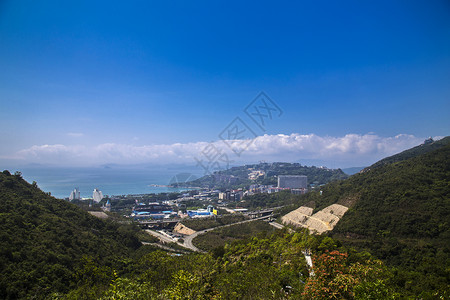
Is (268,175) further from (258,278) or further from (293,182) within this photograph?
(258,278)

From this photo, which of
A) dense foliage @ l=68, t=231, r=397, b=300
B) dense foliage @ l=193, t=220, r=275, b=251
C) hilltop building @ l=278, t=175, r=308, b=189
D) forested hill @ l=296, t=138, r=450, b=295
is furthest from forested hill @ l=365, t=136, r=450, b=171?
dense foliage @ l=68, t=231, r=397, b=300

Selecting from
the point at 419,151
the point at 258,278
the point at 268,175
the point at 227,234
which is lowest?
the point at 227,234

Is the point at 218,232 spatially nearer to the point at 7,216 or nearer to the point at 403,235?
the point at 403,235

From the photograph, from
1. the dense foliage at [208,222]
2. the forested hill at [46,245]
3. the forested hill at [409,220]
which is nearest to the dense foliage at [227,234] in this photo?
the dense foliage at [208,222]

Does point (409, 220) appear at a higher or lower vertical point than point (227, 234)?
higher

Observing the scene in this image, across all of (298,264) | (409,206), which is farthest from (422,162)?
(298,264)

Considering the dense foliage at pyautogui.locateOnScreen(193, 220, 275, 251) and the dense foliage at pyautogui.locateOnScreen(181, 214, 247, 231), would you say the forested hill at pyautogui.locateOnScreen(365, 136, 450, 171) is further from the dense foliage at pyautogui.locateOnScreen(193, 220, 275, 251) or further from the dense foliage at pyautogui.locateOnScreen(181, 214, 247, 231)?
the dense foliage at pyautogui.locateOnScreen(181, 214, 247, 231)

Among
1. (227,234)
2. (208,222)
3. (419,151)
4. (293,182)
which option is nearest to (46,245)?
(227,234)
